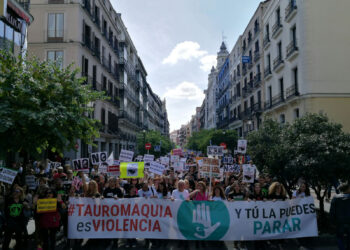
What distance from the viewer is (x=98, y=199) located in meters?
7.16

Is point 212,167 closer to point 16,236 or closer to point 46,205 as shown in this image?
point 46,205

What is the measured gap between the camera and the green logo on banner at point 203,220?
695cm

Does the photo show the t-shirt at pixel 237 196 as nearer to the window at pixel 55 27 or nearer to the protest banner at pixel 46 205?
the protest banner at pixel 46 205

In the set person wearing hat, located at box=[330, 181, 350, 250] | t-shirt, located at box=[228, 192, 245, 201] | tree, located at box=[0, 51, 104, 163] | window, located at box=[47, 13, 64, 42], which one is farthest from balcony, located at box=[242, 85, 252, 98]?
person wearing hat, located at box=[330, 181, 350, 250]

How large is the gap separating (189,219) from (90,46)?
74.2 ft

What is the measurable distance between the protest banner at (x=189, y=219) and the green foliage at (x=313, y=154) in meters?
1.60

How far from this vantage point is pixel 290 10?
76.8 ft

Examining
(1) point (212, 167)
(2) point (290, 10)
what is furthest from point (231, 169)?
(2) point (290, 10)

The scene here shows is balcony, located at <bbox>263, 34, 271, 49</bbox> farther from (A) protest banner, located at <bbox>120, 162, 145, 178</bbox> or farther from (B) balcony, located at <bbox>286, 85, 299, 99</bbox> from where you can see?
(A) protest banner, located at <bbox>120, 162, 145, 178</bbox>

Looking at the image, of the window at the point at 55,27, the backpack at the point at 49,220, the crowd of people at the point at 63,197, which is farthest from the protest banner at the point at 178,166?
the window at the point at 55,27

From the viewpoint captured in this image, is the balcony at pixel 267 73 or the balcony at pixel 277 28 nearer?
the balcony at pixel 277 28

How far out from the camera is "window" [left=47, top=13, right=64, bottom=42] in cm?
2369

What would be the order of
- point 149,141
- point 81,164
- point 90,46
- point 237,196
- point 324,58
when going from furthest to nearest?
1. point 149,141
2. point 90,46
3. point 324,58
4. point 81,164
5. point 237,196

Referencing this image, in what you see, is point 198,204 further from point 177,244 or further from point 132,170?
point 132,170
